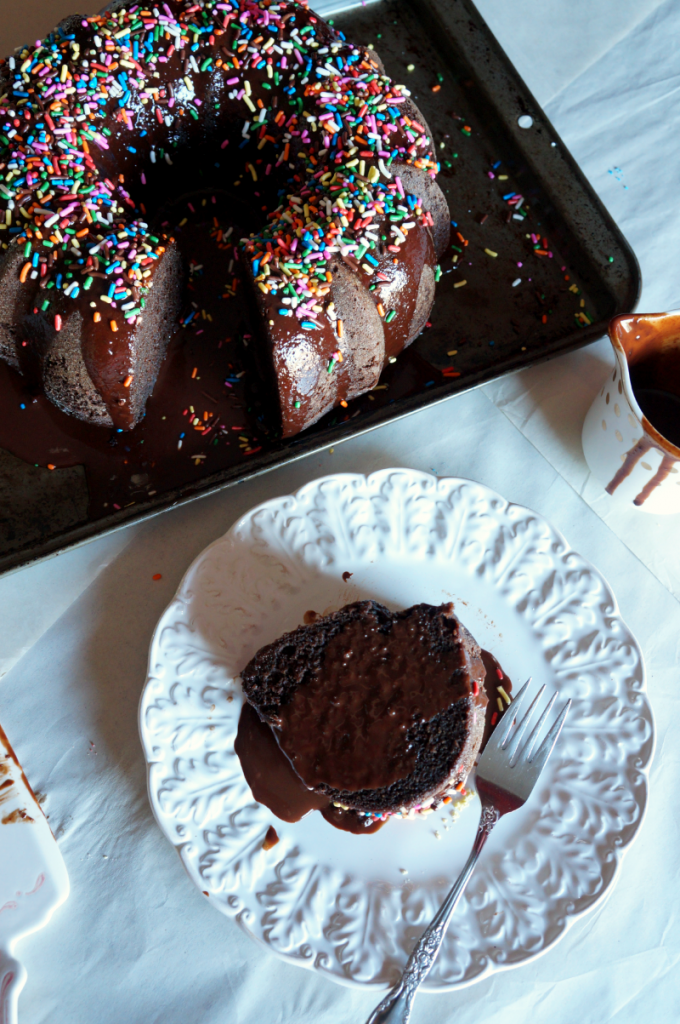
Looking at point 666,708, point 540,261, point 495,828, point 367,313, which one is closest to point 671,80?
point 540,261

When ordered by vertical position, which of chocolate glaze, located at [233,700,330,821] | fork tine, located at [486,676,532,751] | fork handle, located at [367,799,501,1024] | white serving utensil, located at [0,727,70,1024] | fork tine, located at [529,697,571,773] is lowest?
fork handle, located at [367,799,501,1024]

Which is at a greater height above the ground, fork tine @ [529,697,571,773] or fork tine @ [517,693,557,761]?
fork tine @ [517,693,557,761]

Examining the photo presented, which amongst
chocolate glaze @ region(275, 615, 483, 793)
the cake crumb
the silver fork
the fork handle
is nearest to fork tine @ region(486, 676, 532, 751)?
the silver fork

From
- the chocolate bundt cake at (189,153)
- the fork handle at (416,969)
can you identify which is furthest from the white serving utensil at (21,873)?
the chocolate bundt cake at (189,153)

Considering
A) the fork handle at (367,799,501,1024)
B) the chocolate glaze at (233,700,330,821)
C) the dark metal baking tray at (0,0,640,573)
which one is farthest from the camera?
the dark metal baking tray at (0,0,640,573)

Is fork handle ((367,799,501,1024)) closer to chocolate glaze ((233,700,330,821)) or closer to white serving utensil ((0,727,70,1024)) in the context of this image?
chocolate glaze ((233,700,330,821))

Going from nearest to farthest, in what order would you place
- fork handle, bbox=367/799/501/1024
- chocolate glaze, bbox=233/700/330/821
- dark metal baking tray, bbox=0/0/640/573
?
fork handle, bbox=367/799/501/1024, chocolate glaze, bbox=233/700/330/821, dark metal baking tray, bbox=0/0/640/573
